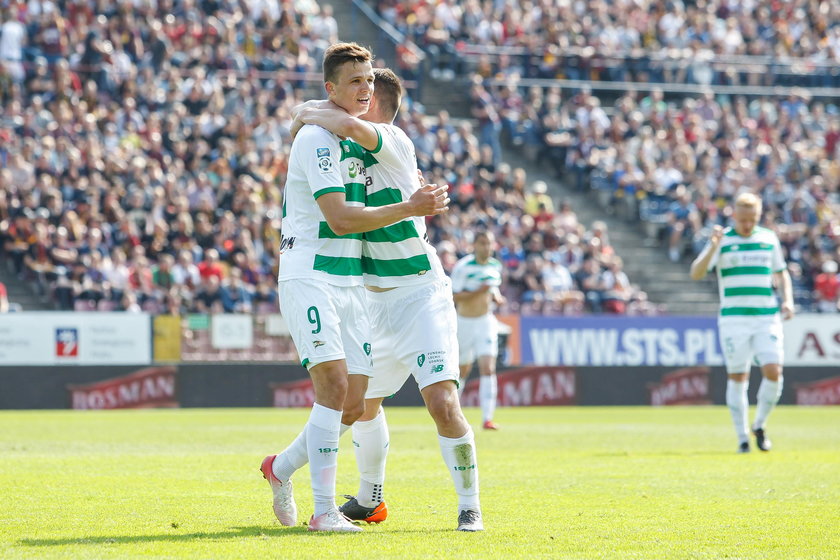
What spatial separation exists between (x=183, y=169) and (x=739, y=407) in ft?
51.4

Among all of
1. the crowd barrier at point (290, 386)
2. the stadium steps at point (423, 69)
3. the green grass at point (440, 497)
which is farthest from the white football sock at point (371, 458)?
the stadium steps at point (423, 69)

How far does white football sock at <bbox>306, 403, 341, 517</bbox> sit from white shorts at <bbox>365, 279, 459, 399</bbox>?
1.73 ft

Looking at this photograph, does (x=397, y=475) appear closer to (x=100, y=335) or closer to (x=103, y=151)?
(x=100, y=335)

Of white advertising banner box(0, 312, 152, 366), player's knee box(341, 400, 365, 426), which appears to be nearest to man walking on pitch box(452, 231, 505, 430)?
white advertising banner box(0, 312, 152, 366)

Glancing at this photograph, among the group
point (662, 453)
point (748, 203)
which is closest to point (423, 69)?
point (748, 203)

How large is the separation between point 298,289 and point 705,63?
105ft

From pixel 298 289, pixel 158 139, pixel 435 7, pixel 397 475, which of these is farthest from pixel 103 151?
pixel 298 289

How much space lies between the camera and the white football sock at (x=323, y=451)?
24.3 ft

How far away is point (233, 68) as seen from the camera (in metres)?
30.1

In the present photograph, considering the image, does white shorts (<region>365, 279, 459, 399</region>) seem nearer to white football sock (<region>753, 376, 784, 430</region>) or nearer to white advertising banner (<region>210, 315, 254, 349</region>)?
white football sock (<region>753, 376, 784, 430</region>)

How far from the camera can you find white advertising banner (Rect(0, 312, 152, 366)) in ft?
76.8

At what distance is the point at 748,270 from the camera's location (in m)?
14.5

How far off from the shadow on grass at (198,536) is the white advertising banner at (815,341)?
21.6m

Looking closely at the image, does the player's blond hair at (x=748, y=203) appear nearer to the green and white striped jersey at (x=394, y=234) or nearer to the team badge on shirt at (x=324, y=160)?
the green and white striped jersey at (x=394, y=234)
